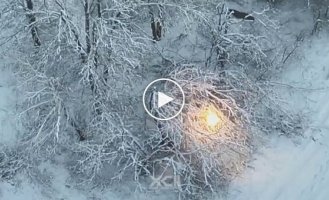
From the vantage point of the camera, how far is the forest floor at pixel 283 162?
56.7 ft

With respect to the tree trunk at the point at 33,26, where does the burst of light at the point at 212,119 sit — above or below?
below

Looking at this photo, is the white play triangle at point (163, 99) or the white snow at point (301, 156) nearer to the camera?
the white play triangle at point (163, 99)

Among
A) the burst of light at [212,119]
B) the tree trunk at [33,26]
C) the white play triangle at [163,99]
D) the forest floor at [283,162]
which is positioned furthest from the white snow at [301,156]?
the tree trunk at [33,26]

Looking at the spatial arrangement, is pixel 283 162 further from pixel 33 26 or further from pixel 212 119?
pixel 33 26

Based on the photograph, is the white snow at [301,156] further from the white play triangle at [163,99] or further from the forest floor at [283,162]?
the white play triangle at [163,99]

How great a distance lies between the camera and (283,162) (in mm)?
17828

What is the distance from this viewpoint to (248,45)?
57.7 feet

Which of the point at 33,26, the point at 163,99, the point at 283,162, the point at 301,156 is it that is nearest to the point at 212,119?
the point at 163,99

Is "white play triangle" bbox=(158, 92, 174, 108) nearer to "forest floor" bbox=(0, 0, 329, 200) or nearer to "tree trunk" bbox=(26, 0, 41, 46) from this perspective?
"forest floor" bbox=(0, 0, 329, 200)

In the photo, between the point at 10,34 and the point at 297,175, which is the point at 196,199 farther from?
the point at 10,34

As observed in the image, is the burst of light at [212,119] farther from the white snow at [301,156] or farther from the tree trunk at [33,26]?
the tree trunk at [33,26]

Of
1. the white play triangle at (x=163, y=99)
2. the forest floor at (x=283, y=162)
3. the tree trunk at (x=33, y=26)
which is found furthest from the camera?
the forest floor at (x=283, y=162)

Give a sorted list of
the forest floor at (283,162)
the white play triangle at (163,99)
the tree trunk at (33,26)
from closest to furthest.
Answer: the white play triangle at (163,99)
the tree trunk at (33,26)
the forest floor at (283,162)

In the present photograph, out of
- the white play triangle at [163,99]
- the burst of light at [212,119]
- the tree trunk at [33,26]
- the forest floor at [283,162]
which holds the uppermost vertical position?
the tree trunk at [33,26]
